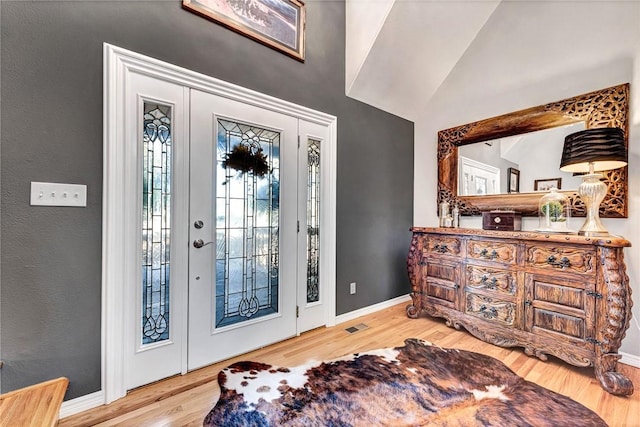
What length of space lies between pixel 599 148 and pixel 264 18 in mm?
2756

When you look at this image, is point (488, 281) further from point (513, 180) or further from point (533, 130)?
point (533, 130)

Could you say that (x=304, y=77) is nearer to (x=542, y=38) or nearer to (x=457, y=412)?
(x=542, y=38)

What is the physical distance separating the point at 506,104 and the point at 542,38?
601mm

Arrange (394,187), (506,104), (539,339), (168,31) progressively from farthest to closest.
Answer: (394,187)
(506,104)
(539,339)
(168,31)

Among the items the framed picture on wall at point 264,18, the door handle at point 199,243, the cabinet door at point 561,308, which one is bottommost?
the cabinet door at point 561,308

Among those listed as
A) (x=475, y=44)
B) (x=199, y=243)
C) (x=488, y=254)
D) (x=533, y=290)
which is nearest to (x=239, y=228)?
(x=199, y=243)

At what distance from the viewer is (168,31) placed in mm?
1842

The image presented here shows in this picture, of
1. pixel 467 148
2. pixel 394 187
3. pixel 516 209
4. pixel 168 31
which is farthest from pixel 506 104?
pixel 168 31

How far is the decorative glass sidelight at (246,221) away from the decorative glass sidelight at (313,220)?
37 centimetres

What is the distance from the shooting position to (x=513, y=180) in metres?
2.70

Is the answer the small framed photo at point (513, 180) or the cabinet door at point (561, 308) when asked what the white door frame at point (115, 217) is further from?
the small framed photo at point (513, 180)

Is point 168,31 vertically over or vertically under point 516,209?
over

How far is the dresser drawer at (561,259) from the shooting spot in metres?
Result: 1.90

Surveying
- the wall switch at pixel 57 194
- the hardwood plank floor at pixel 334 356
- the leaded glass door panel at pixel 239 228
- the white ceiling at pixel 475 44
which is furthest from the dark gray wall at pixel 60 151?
the white ceiling at pixel 475 44
